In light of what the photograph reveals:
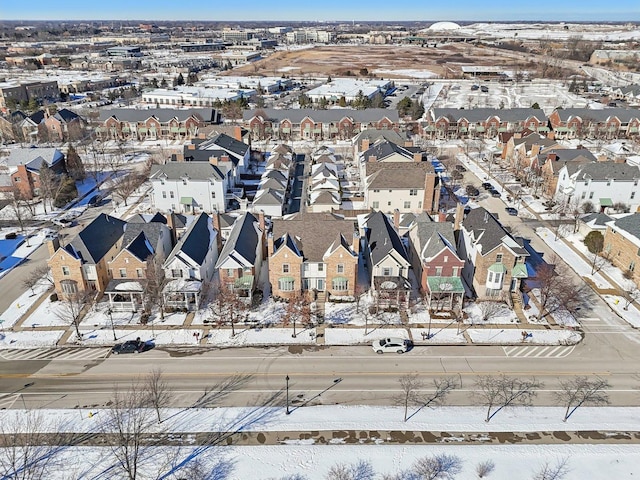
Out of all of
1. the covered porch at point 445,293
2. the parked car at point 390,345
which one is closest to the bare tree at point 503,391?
the parked car at point 390,345

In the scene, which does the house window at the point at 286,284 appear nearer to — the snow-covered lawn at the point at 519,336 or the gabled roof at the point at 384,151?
the snow-covered lawn at the point at 519,336

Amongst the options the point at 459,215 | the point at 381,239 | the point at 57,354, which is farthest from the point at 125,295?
the point at 459,215

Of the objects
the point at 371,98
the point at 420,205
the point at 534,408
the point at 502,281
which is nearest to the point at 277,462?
the point at 534,408

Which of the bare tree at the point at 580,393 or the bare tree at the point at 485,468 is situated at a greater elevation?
the bare tree at the point at 580,393

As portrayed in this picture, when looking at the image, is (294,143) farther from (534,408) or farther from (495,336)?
(534,408)

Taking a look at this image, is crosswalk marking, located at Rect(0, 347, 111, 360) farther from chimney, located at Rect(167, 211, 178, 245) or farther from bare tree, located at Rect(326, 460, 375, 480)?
bare tree, located at Rect(326, 460, 375, 480)
